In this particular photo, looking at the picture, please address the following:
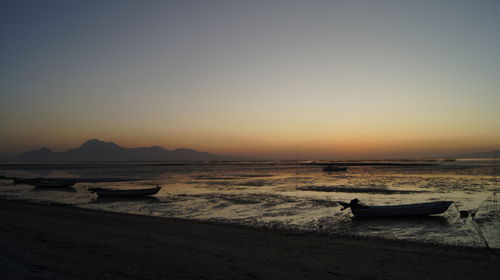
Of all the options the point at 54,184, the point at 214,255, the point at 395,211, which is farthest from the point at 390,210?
the point at 54,184

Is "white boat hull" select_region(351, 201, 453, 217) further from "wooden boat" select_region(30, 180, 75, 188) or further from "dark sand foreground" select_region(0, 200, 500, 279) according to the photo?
"wooden boat" select_region(30, 180, 75, 188)

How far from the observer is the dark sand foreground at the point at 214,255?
30.4 ft

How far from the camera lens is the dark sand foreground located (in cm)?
927

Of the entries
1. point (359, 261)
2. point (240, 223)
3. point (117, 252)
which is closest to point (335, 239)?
point (359, 261)

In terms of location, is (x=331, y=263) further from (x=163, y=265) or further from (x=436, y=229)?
(x=436, y=229)

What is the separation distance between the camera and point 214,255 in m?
11.2

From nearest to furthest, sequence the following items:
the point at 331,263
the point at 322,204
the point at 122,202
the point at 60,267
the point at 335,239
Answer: the point at 60,267 → the point at 331,263 → the point at 335,239 → the point at 322,204 → the point at 122,202

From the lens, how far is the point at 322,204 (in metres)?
27.2

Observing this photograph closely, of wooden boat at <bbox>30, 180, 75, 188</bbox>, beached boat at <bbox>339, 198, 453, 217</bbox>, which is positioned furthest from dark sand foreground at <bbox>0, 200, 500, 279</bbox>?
wooden boat at <bbox>30, 180, 75, 188</bbox>

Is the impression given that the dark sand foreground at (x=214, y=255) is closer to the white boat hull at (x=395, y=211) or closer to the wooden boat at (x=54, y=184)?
the white boat hull at (x=395, y=211)

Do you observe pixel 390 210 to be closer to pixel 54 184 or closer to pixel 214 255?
pixel 214 255

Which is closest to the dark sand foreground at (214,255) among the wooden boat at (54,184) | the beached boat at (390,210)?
the beached boat at (390,210)

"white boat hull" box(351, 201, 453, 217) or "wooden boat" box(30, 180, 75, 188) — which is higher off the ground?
"white boat hull" box(351, 201, 453, 217)

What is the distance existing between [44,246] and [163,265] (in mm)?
5273
